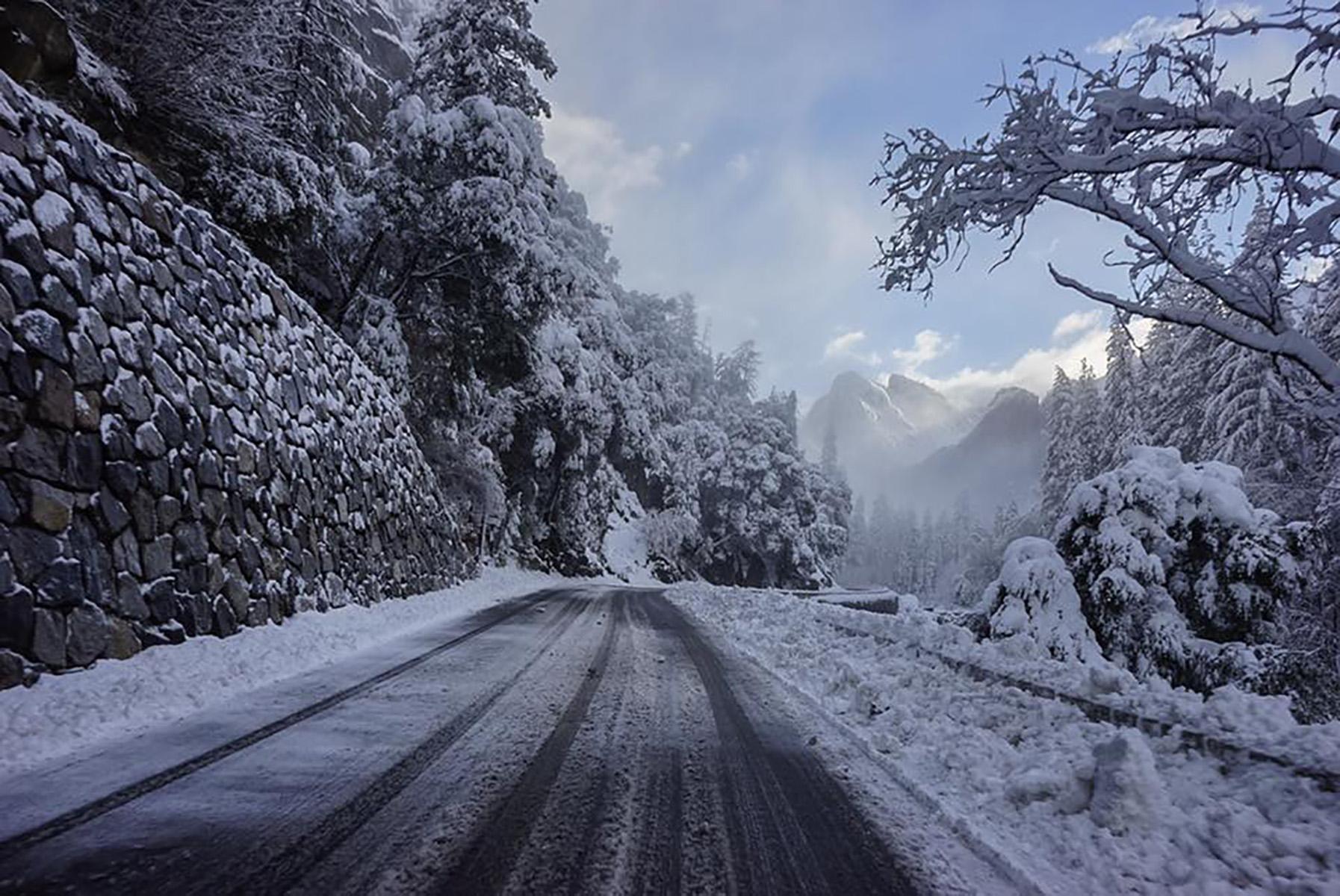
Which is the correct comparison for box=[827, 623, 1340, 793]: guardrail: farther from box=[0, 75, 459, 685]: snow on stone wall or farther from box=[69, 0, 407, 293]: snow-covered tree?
box=[69, 0, 407, 293]: snow-covered tree

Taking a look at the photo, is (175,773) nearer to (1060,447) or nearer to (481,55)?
(481,55)

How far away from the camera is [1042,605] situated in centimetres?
926

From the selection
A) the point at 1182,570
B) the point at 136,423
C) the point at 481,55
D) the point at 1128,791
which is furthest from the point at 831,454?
the point at 1128,791

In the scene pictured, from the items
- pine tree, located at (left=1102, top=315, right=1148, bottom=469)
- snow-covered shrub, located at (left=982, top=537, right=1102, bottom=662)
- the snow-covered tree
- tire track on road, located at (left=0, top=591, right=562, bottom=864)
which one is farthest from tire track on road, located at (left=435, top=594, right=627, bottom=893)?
pine tree, located at (left=1102, top=315, right=1148, bottom=469)

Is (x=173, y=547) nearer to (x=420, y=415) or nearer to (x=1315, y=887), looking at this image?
(x=1315, y=887)

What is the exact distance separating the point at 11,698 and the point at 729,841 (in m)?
4.24

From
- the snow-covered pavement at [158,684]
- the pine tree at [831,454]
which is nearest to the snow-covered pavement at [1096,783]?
the snow-covered pavement at [158,684]

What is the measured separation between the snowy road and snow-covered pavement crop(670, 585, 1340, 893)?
74cm

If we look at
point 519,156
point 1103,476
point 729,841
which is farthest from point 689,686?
point 519,156

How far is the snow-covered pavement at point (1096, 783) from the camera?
2863 mm

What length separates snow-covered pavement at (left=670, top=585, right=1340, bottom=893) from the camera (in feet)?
9.39

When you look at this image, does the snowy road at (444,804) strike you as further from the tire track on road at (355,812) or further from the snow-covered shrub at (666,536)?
the snow-covered shrub at (666,536)

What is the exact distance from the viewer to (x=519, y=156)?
14984 mm

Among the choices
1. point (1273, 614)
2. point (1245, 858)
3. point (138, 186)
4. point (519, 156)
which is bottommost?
point (1245, 858)
